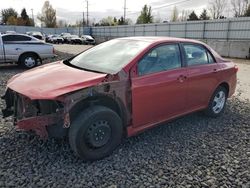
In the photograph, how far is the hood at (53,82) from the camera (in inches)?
120

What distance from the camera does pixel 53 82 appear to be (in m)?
3.27

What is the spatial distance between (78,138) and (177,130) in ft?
6.56

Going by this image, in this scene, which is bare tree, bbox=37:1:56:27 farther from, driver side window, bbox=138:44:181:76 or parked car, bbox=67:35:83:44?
driver side window, bbox=138:44:181:76

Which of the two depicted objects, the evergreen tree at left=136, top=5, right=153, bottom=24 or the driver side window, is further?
the evergreen tree at left=136, top=5, right=153, bottom=24

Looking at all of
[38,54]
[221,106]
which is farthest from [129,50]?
[38,54]

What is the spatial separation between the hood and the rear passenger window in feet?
5.85

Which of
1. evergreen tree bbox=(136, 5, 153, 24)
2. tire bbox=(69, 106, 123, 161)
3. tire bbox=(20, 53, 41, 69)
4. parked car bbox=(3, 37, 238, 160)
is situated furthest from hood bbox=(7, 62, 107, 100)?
evergreen tree bbox=(136, 5, 153, 24)

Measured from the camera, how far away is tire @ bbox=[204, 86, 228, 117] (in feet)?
16.6

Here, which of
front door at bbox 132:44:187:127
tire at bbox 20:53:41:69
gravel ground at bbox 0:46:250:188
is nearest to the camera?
gravel ground at bbox 0:46:250:188

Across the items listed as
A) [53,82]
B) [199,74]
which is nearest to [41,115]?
[53,82]

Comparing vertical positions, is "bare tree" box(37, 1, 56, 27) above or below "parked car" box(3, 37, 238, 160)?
above

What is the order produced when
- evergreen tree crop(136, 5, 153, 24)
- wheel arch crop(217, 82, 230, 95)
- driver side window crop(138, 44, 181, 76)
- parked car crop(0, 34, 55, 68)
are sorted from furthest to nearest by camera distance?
evergreen tree crop(136, 5, 153, 24) → parked car crop(0, 34, 55, 68) → wheel arch crop(217, 82, 230, 95) → driver side window crop(138, 44, 181, 76)

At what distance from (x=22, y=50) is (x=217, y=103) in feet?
27.1

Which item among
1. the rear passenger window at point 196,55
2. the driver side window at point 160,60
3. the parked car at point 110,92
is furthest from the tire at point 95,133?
the rear passenger window at point 196,55
